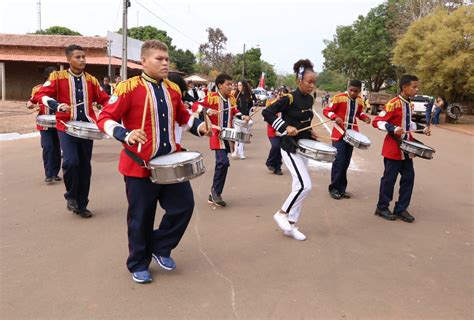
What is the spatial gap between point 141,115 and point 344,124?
14.2 ft

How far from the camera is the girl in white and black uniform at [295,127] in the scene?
5.04m

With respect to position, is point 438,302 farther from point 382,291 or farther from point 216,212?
point 216,212

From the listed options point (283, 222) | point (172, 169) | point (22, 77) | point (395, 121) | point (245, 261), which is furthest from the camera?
point (22, 77)

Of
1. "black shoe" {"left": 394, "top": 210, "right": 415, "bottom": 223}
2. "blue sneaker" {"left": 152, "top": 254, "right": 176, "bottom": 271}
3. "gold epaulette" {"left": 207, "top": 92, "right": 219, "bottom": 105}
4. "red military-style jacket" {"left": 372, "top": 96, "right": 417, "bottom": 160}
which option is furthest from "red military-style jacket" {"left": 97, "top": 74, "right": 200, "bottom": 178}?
"black shoe" {"left": 394, "top": 210, "right": 415, "bottom": 223}

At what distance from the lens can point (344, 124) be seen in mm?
7129

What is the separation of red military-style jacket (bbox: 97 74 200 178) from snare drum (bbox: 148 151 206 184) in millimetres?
142

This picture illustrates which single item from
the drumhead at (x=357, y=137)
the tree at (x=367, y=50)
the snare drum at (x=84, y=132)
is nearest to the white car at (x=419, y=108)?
the tree at (x=367, y=50)

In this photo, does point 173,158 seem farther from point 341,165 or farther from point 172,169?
point 341,165

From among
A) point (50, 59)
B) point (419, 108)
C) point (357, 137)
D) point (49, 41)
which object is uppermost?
point (49, 41)

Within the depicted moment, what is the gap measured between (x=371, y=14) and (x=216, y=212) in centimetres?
4837

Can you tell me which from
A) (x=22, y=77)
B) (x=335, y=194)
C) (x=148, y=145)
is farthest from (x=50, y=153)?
(x=22, y=77)

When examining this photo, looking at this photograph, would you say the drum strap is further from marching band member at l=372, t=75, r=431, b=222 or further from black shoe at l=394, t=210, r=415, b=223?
black shoe at l=394, t=210, r=415, b=223

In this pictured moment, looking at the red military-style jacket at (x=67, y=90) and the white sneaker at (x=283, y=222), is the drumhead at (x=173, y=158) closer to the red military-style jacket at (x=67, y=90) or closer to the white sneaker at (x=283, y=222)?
the white sneaker at (x=283, y=222)

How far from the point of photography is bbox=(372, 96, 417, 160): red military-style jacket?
19.7 ft
